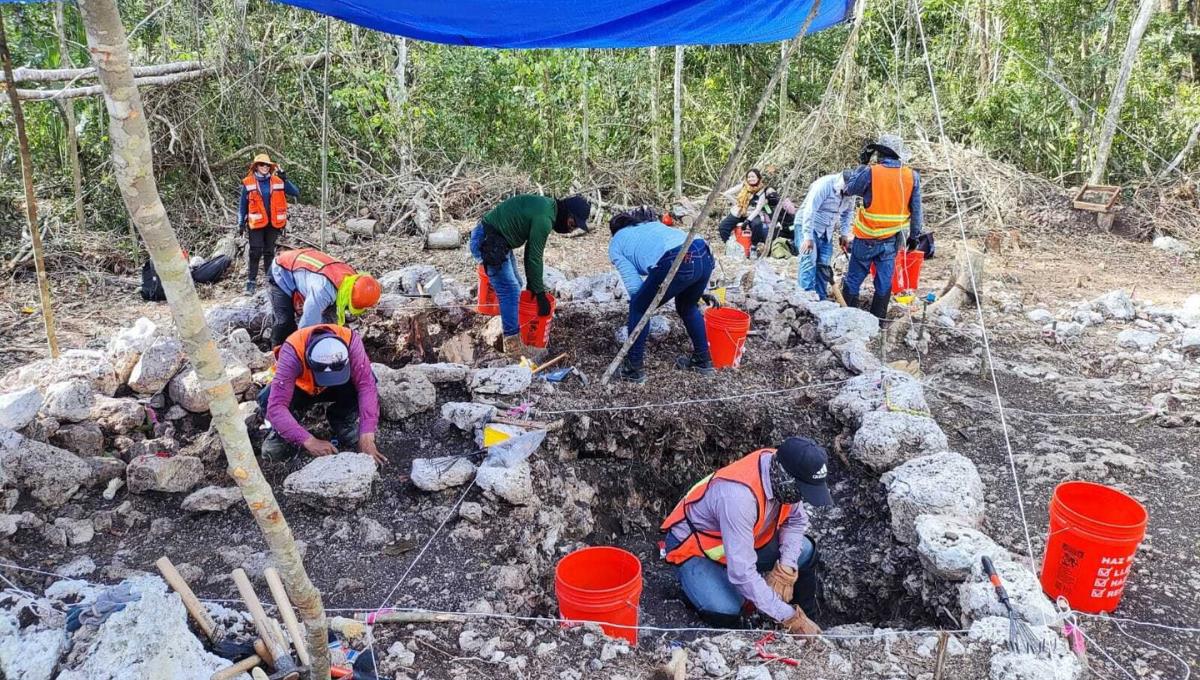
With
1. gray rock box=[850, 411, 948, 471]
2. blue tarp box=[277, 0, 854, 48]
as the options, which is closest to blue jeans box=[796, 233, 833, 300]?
blue tarp box=[277, 0, 854, 48]

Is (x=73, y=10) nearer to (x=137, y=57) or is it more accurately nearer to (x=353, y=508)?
(x=137, y=57)

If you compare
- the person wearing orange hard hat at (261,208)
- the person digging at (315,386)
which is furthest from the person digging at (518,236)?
the person wearing orange hard hat at (261,208)

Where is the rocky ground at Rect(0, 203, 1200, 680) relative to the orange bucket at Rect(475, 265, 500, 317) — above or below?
below

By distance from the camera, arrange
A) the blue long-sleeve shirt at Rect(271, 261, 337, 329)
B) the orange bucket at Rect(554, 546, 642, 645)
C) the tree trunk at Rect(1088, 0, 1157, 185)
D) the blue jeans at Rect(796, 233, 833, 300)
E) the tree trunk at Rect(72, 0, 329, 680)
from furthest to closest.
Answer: the tree trunk at Rect(1088, 0, 1157, 185)
the blue jeans at Rect(796, 233, 833, 300)
the blue long-sleeve shirt at Rect(271, 261, 337, 329)
the orange bucket at Rect(554, 546, 642, 645)
the tree trunk at Rect(72, 0, 329, 680)

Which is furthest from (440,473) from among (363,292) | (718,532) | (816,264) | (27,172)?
(816,264)

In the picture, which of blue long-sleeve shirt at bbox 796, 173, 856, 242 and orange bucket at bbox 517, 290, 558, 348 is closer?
orange bucket at bbox 517, 290, 558, 348

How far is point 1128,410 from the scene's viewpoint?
15.7 ft

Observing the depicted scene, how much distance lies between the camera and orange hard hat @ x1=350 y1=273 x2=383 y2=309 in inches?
170

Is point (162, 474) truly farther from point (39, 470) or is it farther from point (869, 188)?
point (869, 188)

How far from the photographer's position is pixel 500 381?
448 cm

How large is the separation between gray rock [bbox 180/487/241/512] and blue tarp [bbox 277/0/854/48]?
8.64 ft

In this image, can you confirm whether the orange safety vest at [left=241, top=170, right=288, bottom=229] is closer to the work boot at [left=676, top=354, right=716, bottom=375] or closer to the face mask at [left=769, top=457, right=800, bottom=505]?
the work boot at [left=676, top=354, right=716, bottom=375]

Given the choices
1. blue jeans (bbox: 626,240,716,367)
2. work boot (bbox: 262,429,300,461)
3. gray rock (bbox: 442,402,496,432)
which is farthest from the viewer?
blue jeans (bbox: 626,240,716,367)

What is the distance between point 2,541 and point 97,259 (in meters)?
5.71
